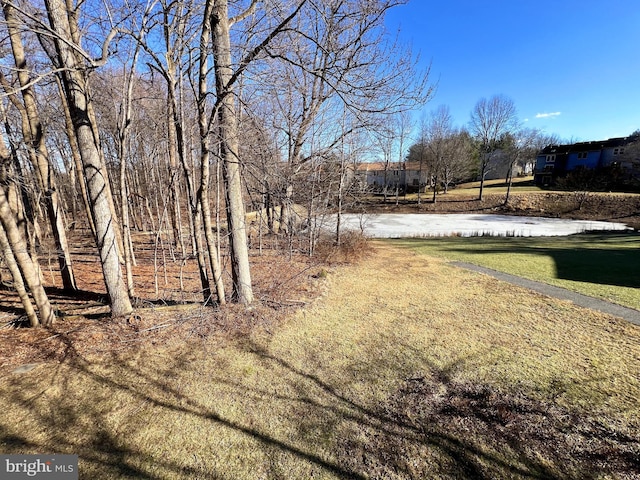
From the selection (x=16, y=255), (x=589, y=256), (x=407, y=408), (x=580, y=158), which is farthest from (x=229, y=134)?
(x=580, y=158)

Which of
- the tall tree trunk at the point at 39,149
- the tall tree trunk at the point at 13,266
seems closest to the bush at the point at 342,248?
the tall tree trunk at the point at 39,149

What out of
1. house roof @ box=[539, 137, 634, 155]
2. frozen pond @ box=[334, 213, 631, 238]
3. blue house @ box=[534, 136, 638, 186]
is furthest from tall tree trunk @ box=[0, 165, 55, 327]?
house roof @ box=[539, 137, 634, 155]

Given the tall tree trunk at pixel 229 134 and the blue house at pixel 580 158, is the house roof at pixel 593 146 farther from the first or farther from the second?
the tall tree trunk at pixel 229 134

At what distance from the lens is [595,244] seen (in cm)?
1348

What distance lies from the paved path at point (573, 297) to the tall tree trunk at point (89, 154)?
878 centimetres

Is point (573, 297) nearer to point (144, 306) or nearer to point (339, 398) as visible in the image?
point (339, 398)

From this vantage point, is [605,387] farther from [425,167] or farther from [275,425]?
[425,167]

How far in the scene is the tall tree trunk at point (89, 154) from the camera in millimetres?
3830

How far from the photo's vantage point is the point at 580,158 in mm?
38031

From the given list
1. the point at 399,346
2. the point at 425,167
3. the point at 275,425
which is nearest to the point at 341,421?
the point at 275,425

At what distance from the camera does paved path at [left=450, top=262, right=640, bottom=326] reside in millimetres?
5262

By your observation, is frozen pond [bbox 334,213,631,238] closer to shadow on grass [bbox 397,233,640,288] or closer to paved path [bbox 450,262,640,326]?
shadow on grass [bbox 397,233,640,288]

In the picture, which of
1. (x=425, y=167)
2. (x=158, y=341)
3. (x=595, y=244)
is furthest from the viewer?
(x=425, y=167)

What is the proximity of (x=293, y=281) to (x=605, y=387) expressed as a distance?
18.8 feet
